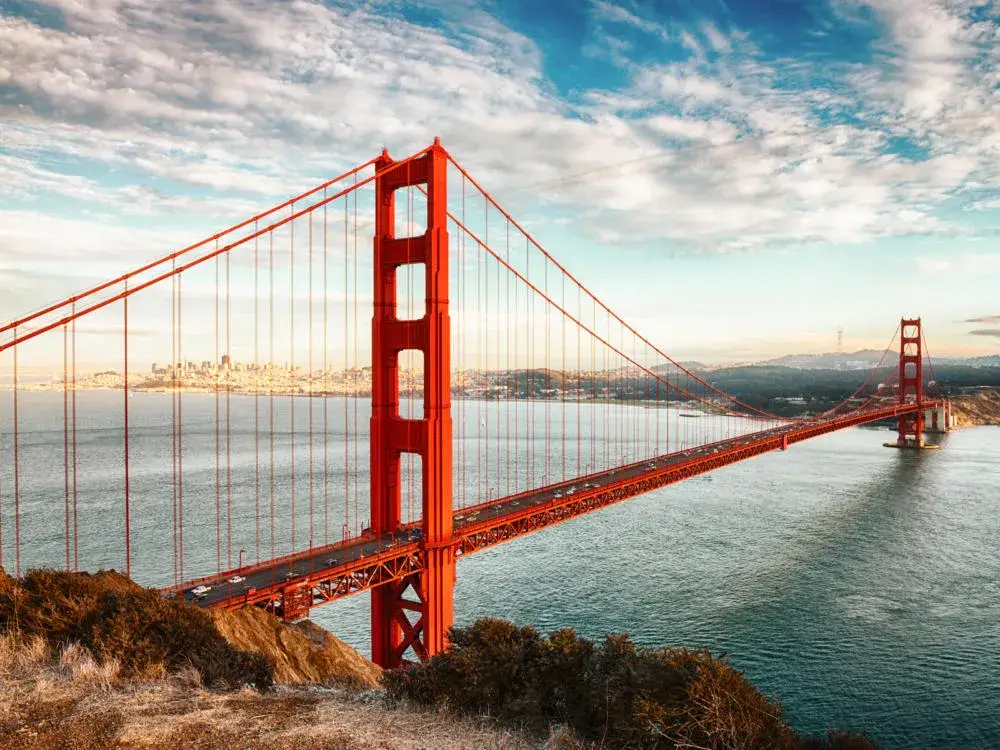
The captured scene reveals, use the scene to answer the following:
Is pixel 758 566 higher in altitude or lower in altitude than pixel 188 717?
lower

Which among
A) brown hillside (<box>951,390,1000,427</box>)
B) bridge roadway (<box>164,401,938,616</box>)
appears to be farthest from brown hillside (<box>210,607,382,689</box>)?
brown hillside (<box>951,390,1000,427</box>)

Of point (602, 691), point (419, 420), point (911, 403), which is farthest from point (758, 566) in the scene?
point (911, 403)

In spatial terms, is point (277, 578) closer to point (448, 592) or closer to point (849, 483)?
point (448, 592)

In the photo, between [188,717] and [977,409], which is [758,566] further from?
[977,409]

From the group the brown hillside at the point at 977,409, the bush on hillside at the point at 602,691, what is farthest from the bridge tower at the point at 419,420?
the brown hillside at the point at 977,409

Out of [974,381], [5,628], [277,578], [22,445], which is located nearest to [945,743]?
[277,578]
